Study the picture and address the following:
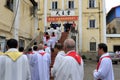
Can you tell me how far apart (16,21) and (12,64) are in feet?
46.2

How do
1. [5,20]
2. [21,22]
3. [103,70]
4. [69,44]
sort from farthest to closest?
[21,22] → [5,20] → [103,70] → [69,44]

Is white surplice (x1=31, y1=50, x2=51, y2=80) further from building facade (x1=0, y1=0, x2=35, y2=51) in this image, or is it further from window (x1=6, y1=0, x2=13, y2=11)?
window (x1=6, y1=0, x2=13, y2=11)

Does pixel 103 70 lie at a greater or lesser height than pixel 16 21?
lesser

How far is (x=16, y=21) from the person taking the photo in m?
21.6

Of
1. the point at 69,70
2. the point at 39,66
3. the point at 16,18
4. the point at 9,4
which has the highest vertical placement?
the point at 9,4

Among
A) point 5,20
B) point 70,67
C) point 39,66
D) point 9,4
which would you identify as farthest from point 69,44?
point 9,4

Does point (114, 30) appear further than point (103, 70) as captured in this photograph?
Yes

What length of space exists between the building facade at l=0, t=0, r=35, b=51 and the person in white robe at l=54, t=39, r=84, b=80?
30.2 ft

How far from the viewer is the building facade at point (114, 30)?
49562 millimetres

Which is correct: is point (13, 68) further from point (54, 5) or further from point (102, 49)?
point (54, 5)

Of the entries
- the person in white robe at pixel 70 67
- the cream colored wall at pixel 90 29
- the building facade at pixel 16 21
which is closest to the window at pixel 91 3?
the cream colored wall at pixel 90 29

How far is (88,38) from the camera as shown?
160ft

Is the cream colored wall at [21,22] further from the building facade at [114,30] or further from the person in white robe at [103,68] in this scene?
the building facade at [114,30]

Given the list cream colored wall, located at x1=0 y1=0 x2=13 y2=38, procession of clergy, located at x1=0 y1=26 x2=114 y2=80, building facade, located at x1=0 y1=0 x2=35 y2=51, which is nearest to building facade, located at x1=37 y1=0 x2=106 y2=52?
building facade, located at x1=0 y1=0 x2=35 y2=51
